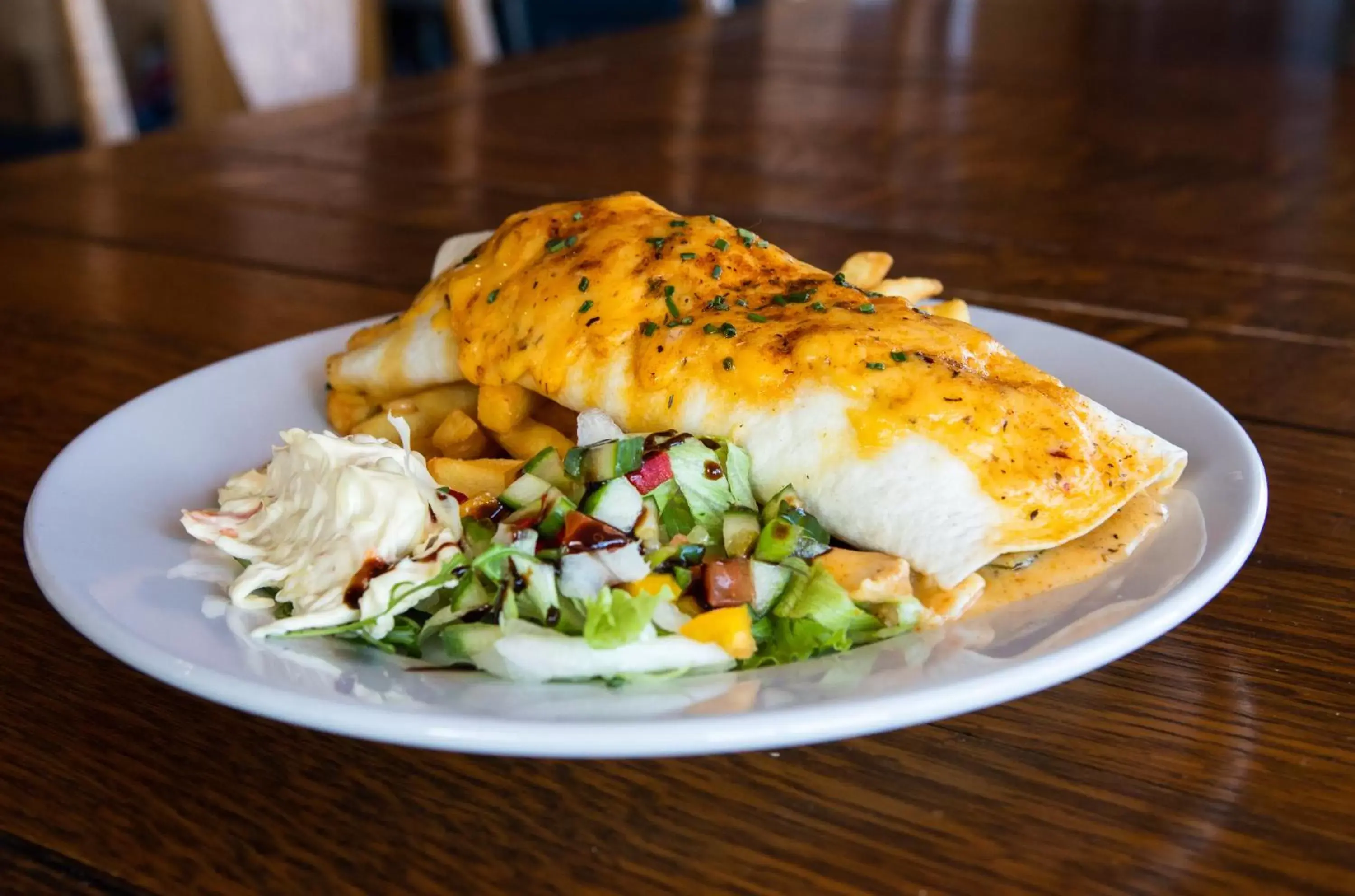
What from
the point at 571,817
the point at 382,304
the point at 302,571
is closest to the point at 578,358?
the point at 302,571

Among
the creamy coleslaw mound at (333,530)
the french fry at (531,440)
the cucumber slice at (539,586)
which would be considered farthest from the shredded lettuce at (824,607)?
the french fry at (531,440)

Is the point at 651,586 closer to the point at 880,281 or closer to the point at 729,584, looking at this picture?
the point at 729,584

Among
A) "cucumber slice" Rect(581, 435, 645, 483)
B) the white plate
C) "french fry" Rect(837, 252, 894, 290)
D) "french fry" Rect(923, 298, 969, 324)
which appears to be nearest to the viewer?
the white plate

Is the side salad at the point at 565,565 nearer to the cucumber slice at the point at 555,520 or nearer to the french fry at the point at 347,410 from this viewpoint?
the cucumber slice at the point at 555,520

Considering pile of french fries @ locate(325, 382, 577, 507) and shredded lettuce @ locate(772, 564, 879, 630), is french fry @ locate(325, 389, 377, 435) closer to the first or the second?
pile of french fries @ locate(325, 382, 577, 507)

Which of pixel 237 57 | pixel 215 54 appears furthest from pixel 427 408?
pixel 215 54

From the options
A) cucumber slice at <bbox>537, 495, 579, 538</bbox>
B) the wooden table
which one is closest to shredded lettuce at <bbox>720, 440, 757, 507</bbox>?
cucumber slice at <bbox>537, 495, 579, 538</bbox>
